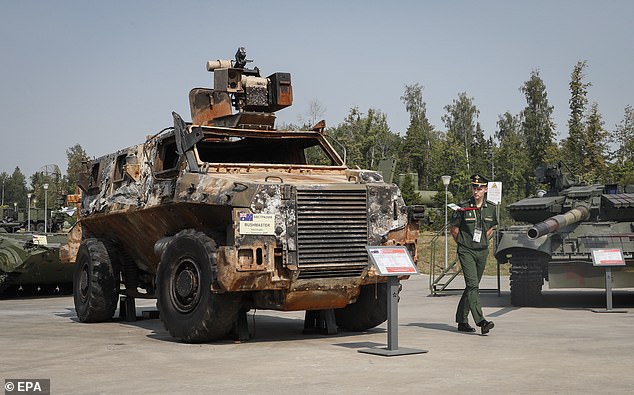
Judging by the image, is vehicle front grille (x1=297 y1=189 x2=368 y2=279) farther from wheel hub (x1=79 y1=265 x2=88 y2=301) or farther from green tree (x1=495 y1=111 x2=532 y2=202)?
green tree (x1=495 y1=111 x2=532 y2=202)

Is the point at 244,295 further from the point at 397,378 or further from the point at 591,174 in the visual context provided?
the point at 591,174

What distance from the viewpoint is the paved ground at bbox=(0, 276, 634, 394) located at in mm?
6887

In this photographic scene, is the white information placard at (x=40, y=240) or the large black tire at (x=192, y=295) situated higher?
the white information placard at (x=40, y=240)

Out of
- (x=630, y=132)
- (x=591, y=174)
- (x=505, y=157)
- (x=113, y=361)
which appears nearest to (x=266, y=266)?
(x=113, y=361)

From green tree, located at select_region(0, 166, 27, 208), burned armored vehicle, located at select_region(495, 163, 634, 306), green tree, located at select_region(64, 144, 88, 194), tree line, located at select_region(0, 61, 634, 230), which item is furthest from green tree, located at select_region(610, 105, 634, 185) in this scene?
green tree, located at select_region(0, 166, 27, 208)

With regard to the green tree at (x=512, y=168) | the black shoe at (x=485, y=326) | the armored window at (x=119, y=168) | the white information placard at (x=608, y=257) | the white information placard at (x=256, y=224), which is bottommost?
the black shoe at (x=485, y=326)

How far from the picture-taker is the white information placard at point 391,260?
348 inches

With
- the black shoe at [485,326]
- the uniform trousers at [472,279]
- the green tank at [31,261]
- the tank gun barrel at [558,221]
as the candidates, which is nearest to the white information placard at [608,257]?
the tank gun barrel at [558,221]

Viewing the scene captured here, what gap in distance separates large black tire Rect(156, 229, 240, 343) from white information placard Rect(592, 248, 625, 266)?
6.91 metres

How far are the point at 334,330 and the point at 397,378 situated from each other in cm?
350

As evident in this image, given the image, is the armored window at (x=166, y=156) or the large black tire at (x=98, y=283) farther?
the large black tire at (x=98, y=283)

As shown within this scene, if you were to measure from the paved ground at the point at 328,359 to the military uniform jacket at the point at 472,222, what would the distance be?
1.12m

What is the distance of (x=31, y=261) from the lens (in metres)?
17.9

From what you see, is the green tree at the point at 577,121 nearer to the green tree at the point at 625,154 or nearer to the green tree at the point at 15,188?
the green tree at the point at 625,154
